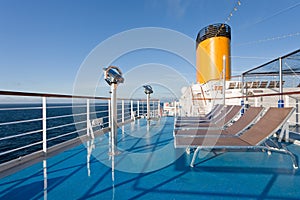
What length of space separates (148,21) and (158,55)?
239cm

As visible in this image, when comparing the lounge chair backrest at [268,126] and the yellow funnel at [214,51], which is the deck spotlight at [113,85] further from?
the yellow funnel at [214,51]

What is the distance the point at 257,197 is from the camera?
1.06 meters

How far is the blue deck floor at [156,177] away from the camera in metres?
1.10

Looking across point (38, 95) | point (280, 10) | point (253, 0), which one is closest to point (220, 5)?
point (253, 0)

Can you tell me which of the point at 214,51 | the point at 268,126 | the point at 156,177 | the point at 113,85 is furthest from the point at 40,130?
the point at 214,51

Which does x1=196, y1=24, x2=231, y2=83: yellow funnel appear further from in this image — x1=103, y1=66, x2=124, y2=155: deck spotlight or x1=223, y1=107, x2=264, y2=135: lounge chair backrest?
x1=103, y1=66, x2=124, y2=155: deck spotlight

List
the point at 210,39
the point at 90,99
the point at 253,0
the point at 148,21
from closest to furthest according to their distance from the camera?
the point at 90,99, the point at 253,0, the point at 148,21, the point at 210,39

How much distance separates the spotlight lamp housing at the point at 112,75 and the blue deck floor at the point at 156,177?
876mm

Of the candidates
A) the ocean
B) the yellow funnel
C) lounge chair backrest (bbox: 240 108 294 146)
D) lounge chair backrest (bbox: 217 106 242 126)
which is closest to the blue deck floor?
lounge chair backrest (bbox: 240 108 294 146)

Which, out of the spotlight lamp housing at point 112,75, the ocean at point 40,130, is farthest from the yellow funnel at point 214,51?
the spotlight lamp housing at point 112,75

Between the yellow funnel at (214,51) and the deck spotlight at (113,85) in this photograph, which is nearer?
the deck spotlight at (113,85)

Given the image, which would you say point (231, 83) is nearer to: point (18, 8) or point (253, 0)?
point (253, 0)

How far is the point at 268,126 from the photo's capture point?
1.68 metres

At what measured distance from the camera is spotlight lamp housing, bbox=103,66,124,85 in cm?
203
